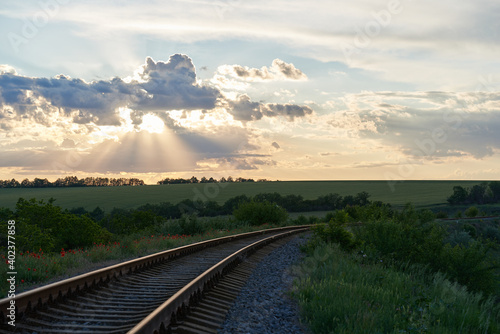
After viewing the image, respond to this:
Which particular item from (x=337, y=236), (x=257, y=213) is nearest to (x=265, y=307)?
(x=337, y=236)

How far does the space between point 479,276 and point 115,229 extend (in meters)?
26.4

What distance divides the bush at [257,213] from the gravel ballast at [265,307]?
23.3 meters

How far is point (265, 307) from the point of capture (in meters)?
7.55

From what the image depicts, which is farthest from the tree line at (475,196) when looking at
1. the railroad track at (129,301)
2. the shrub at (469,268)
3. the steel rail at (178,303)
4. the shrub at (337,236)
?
the steel rail at (178,303)

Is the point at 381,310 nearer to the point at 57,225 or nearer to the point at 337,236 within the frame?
the point at 337,236

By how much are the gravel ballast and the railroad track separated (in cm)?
26

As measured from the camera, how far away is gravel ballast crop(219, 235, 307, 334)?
634 centimetres

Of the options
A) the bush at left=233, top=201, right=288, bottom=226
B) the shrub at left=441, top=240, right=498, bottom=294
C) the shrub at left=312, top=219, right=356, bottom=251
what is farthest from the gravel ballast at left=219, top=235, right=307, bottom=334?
the bush at left=233, top=201, right=288, bottom=226

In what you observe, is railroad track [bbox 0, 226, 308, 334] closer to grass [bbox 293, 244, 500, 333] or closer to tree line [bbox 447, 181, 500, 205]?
grass [bbox 293, 244, 500, 333]

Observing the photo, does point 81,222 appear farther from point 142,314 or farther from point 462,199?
point 462,199

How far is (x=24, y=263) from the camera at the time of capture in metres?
9.55

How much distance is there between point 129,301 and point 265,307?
2413 mm

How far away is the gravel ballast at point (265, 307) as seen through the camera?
634cm

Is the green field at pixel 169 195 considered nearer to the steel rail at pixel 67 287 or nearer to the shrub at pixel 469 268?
the shrub at pixel 469 268
